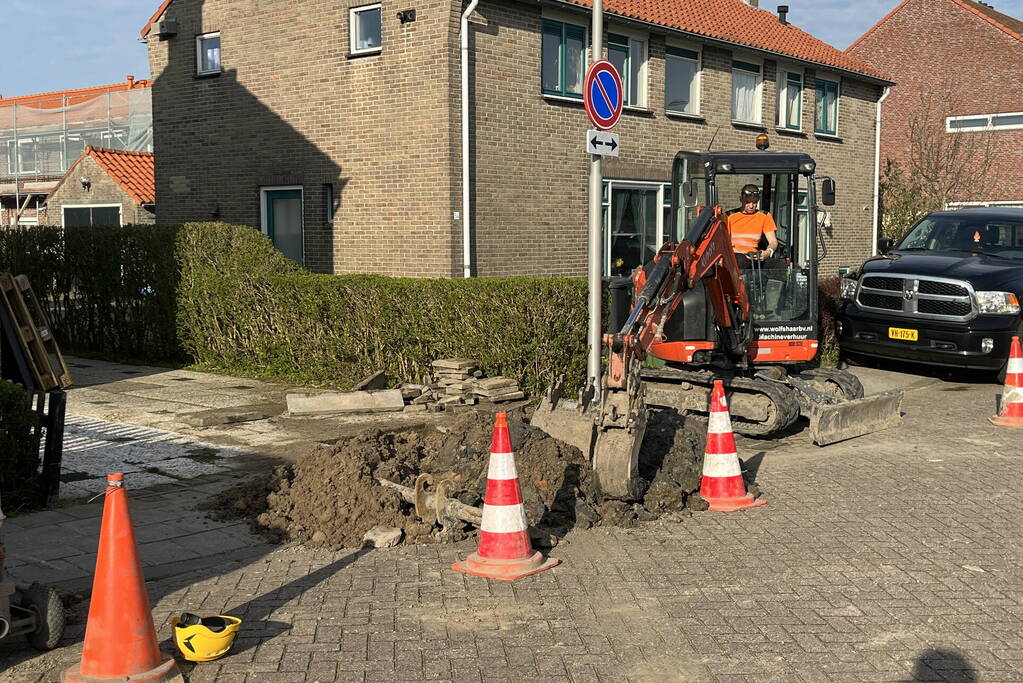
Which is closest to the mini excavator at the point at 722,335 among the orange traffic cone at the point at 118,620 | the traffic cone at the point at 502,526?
the traffic cone at the point at 502,526

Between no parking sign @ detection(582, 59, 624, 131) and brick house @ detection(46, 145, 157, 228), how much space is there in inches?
849

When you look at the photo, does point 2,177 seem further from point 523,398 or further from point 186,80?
point 523,398

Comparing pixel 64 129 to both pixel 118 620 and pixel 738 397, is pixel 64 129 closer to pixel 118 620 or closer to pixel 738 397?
pixel 738 397

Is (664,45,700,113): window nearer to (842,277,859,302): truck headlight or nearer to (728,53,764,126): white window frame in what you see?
(728,53,764,126): white window frame

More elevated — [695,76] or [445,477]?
[695,76]

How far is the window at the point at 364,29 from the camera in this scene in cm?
1727

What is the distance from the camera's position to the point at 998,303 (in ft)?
44.2

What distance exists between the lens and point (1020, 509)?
7.69 m

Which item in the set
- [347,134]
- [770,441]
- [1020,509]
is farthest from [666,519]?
[347,134]

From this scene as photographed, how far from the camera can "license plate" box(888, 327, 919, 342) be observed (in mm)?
13875

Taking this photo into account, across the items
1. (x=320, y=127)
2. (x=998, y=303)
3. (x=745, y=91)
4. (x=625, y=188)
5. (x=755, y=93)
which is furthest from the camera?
(x=755, y=93)

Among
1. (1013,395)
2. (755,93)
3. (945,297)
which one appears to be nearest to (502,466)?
(1013,395)

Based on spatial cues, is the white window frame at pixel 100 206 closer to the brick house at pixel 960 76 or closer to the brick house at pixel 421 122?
the brick house at pixel 421 122

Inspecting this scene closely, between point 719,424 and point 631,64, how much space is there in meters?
13.2
